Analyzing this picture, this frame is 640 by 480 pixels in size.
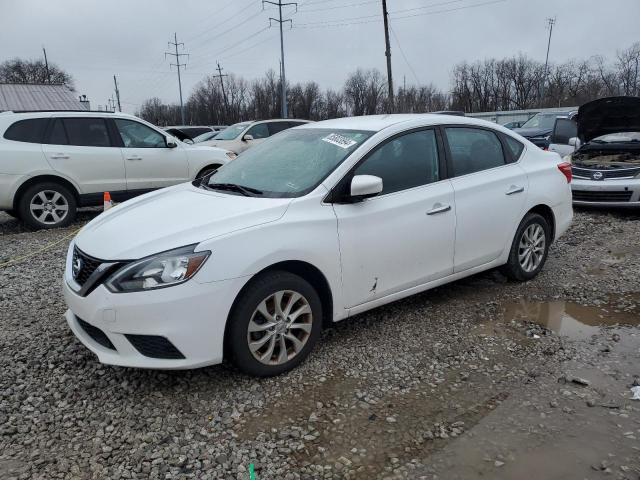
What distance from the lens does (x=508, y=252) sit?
4828 mm

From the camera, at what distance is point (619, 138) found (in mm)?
9336

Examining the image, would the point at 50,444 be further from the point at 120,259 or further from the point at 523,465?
the point at 523,465

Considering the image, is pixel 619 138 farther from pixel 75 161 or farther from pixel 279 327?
pixel 75 161

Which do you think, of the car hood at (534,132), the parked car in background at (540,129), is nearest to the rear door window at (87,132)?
the parked car in background at (540,129)

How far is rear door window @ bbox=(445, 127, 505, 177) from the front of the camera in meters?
4.39

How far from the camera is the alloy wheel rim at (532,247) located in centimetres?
498

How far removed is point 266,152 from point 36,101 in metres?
21.4

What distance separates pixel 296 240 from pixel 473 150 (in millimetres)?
2167

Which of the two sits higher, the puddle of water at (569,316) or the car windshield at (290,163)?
the car windshield at (290,163)

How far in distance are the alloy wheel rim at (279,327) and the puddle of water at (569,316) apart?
192cm

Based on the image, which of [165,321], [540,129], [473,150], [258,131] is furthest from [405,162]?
[540,129]

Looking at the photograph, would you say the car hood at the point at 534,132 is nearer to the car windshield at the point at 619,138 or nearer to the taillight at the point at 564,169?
the car windshield at the point at 619,138

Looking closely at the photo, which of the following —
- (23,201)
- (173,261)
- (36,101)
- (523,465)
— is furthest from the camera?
(36,101)

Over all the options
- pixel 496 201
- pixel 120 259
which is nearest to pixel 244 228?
pixel 120 259
